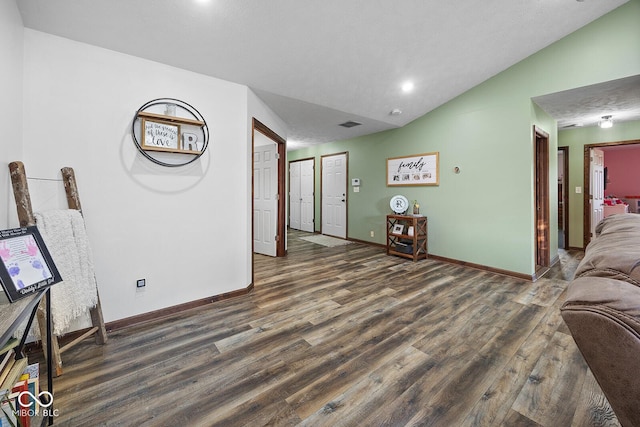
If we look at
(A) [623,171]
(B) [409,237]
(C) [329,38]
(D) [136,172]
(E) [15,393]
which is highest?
(C) [329,38]

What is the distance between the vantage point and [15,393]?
3.73 feet

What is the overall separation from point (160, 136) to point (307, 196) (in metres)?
4.99

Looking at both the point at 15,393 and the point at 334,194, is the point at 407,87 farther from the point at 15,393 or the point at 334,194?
the point at 15,393

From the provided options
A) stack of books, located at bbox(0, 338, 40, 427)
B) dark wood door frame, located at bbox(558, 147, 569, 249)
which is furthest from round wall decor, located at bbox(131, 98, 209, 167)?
dark wood door frame, located at bbox(558, 147, 569, 249)

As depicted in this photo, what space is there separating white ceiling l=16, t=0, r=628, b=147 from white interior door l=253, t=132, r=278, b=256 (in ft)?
3.35

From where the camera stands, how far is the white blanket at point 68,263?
171 cm

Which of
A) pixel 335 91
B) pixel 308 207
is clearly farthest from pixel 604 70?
pixel 308 207

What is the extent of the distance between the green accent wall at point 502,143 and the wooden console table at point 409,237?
16cm

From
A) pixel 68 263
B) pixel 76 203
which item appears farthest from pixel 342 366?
pixel 76 203

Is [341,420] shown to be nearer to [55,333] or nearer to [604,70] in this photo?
[55,333]

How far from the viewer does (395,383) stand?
1617 mm

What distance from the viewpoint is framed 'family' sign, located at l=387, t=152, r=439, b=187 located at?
4.44 meters

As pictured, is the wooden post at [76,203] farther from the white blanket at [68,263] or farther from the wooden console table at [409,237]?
the wooden console table at [409,237]

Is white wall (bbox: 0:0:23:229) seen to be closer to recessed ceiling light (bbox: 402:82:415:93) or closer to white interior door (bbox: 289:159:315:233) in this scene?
recessed ceiling light (bbox: 402:82:415:93)
